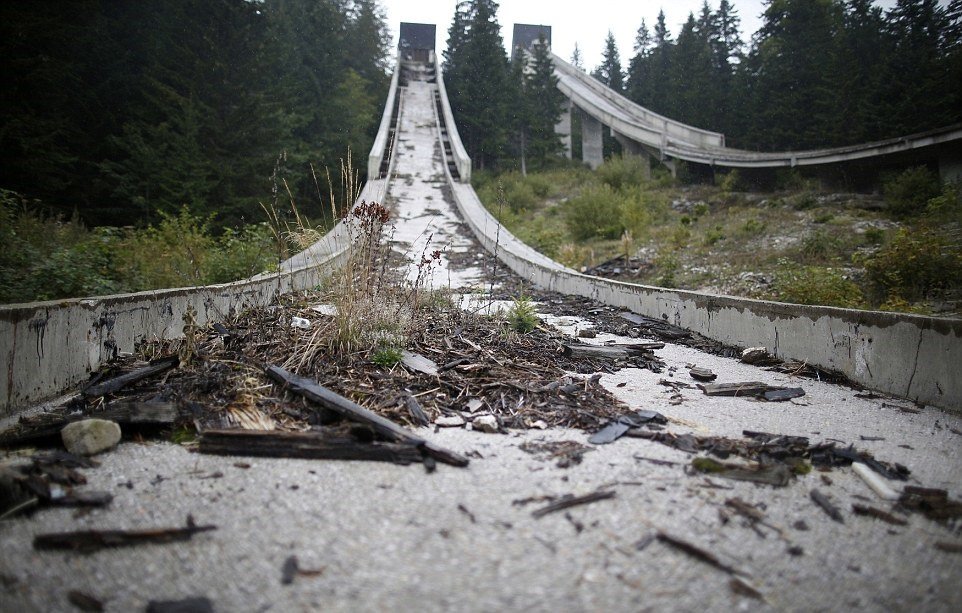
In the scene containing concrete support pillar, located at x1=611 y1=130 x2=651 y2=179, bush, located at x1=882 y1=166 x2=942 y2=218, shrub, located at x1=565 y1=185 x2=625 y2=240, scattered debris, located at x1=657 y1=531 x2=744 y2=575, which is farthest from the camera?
concrete support pillar, located at x1=611 y1=130 x2=651 y2=179

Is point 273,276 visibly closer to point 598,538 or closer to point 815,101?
point 598,538

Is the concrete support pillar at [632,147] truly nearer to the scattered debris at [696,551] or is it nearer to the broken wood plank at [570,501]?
the broken wood plank at [570,501]

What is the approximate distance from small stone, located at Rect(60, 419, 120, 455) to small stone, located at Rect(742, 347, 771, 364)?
4389mm

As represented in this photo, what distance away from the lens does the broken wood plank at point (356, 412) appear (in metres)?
2.26

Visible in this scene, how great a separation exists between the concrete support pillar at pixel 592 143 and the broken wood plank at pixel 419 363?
30497 mm

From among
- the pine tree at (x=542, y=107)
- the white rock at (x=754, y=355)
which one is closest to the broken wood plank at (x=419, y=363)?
the white rock at (x=754, y=355)

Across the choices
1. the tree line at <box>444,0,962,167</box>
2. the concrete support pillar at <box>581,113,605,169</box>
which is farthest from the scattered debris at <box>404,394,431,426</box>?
the concrete support pillar at <box>581,113,605,169</box>

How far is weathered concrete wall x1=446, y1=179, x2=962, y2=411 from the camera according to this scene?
2.99 meters

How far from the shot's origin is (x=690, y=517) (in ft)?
5.97

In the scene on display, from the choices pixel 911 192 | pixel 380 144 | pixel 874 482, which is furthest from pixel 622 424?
pixel 380 144

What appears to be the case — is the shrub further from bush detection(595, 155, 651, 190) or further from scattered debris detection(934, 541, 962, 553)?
scattered debris detection(934, 541, 962, 553)

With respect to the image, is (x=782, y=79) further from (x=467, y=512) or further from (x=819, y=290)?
(x=467, y=512)

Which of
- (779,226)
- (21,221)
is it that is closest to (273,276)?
(21,221)

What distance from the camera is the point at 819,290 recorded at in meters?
6.17
